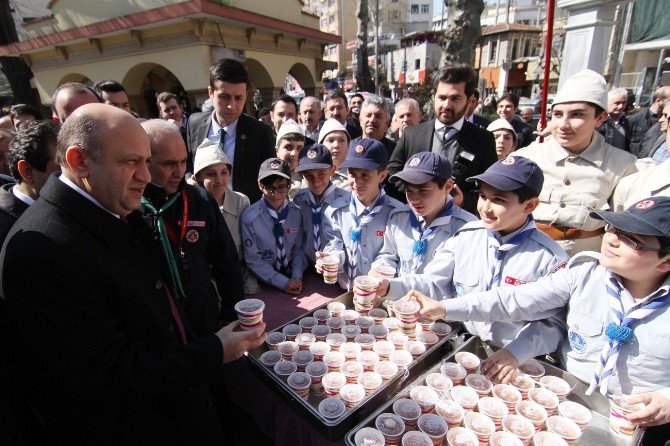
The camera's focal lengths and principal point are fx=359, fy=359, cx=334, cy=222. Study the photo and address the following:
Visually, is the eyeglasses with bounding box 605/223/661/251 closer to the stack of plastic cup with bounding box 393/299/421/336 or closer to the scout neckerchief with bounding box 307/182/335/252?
the stack of plastic cup with bounding box 393/299/421/336

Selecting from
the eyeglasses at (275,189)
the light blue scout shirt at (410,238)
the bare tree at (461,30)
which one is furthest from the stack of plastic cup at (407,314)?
the bare tree at (461,30)

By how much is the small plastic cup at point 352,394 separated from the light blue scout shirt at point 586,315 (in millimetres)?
660

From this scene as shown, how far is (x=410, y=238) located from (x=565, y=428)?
1.47 meters

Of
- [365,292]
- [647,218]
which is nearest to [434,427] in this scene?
[365,292]

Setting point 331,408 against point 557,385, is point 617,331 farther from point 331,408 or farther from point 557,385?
point 331,408

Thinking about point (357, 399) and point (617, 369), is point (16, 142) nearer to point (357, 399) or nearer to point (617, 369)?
point (357, 399)

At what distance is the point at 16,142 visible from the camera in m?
2.29

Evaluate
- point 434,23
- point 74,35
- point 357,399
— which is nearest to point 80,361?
point 357,399

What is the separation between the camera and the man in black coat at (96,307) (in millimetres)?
1258

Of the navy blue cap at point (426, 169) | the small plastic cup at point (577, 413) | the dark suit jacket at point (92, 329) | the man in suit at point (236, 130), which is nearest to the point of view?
the dark suit jacket at point (92, 329)

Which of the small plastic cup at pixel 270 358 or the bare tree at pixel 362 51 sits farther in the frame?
the bare tree at pixel 362 51

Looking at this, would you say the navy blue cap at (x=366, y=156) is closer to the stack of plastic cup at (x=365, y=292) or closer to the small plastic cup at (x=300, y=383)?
the stack of plastic cup at (x=365, y=292)

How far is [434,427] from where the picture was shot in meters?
1.45

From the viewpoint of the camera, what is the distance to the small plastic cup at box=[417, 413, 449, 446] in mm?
1410
